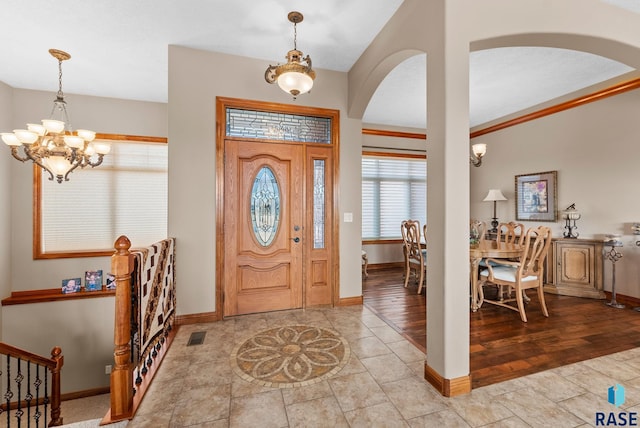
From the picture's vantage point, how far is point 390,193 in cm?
605

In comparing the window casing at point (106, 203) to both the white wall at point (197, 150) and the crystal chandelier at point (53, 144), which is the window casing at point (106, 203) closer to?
the crystal chandelier at point (53, 144)

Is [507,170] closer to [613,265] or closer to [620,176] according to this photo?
[620,176]

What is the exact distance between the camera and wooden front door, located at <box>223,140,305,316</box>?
3.30 meters

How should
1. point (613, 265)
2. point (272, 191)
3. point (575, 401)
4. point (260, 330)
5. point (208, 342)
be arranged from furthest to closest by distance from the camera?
point (613, 265) < point (272, 191) < point (260, 330) < point (208, 342) < point (575, 401)

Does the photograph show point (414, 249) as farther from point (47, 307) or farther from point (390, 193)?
point (47, 307)

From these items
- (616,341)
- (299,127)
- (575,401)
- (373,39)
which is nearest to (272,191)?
(299,127)

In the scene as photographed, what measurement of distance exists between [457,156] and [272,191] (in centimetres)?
221

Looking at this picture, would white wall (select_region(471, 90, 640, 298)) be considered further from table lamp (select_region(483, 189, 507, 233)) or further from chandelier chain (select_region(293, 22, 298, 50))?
chandelier chain (select_region(293, 22, 298, 50))

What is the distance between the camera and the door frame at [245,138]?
10.6 ft

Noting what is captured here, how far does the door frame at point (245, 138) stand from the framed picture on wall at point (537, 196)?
3.85m

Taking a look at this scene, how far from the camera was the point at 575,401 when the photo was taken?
1845mm

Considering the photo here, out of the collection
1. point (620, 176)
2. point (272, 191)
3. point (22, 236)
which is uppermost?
point (620, 176)

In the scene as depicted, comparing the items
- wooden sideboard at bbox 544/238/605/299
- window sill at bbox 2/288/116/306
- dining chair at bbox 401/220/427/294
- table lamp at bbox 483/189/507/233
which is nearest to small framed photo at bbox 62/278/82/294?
window sill at bbox 2/288/116/306

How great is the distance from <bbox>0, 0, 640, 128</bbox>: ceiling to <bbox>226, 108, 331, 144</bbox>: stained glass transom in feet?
1.84
